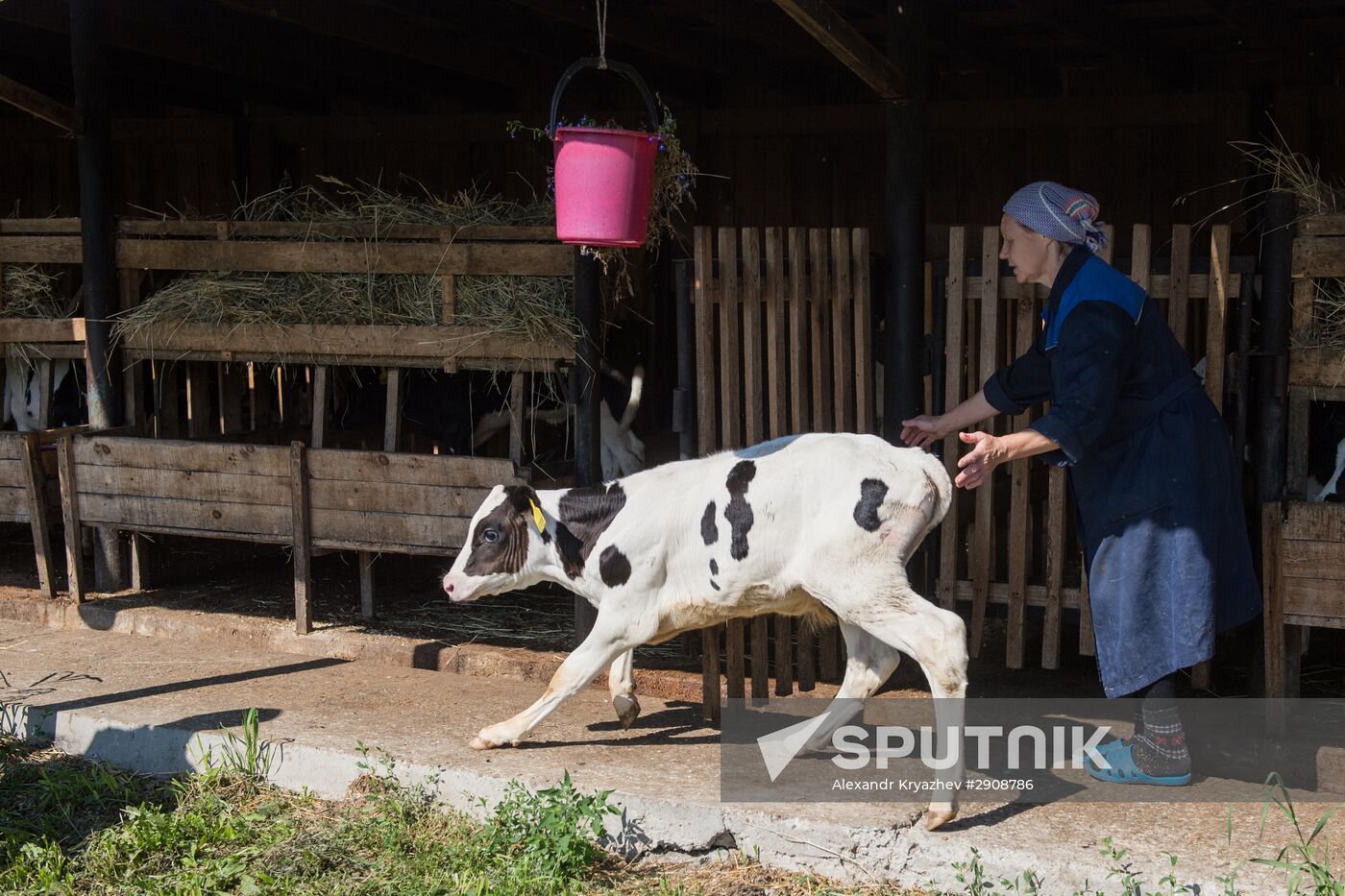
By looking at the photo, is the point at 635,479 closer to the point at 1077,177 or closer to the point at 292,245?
the point at 292,245

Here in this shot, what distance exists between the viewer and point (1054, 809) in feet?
14.7

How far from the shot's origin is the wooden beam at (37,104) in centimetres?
684

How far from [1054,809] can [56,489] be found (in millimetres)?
5585

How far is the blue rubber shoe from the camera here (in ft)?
15.3

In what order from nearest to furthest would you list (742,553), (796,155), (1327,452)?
(742,553), (1327,452), (796,155)

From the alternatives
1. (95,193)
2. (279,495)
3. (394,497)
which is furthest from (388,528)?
(95,193)

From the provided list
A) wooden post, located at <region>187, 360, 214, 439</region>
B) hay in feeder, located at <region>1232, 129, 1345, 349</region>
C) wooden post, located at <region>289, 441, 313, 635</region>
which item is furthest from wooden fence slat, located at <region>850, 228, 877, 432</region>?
wooden post, located at <region>187, 360, 214, 439</region>

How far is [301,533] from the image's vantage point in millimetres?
6875

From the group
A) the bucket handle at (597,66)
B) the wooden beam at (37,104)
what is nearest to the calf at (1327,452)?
the bucket handle at (597,66)

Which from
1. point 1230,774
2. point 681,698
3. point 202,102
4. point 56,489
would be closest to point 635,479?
point 681,698

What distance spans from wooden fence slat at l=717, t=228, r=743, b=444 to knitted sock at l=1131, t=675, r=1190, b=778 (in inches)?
77.2

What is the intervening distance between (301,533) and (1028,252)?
3.87 m

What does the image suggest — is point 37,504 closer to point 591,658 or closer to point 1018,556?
point 591,658

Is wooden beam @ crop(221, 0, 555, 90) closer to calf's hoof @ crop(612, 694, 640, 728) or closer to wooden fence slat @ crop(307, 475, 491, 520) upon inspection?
wooden fence slat @ crop(307, 475, 491, 520)
